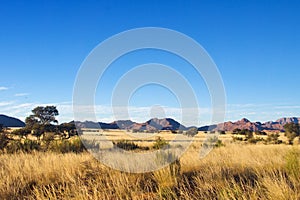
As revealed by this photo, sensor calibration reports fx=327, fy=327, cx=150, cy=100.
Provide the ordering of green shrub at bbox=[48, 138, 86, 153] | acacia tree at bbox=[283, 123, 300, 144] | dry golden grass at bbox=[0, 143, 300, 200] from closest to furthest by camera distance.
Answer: dry golden grass at bbox=[0, 143, 300, 200] < green shrub at bbox=[48, 138, 86, 153] < acacia tree at bbox=[283, 123, 300, 144]

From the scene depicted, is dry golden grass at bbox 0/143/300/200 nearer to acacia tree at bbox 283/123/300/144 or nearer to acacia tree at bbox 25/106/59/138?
acacia tree at bbox 25/106/59/138

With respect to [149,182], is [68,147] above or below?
above

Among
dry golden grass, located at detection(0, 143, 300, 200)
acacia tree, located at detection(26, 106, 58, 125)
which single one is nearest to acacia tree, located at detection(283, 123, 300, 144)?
acacia tree, located at detection(26, 106, 58, 125)

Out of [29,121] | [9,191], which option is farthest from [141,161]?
[29,121]

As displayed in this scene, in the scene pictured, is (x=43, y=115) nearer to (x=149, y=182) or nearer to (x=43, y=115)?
(x=43, y=115)

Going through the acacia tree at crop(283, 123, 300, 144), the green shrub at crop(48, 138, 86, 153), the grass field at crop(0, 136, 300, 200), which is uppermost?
the acacia tree at crop(283, 123, 300, 144)

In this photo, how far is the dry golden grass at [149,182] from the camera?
230 inches

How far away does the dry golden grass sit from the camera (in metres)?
5.84

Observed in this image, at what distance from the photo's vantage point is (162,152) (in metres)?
9.02

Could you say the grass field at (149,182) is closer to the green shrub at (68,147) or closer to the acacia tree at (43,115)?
the green shrub at (68,147)

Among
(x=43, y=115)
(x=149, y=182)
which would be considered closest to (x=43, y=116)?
(x=43, y=115)

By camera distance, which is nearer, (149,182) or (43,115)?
(149,182)

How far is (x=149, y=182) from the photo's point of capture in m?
7.35

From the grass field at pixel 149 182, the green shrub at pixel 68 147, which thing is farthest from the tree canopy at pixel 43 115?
the grass field at pixel 149 182
